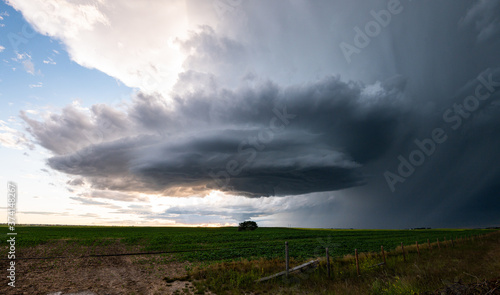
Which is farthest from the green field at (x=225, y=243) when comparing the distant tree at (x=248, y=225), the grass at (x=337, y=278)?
the distant tree at (x=248, y=225)

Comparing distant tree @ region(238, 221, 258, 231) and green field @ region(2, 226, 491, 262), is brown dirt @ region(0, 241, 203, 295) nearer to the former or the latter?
green field @ region(2, 226, 491, 262)

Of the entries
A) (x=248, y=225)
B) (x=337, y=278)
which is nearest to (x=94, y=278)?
(x=337, y=278)

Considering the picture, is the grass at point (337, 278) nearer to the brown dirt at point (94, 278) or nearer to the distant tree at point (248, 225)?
the brown dirt at point (94, 278)

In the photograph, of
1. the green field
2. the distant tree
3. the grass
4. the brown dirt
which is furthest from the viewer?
the distant tree

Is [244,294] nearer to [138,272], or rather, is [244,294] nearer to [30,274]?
[138,272]

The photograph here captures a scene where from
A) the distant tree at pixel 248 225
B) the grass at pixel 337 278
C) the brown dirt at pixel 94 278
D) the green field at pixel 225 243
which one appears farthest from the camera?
A: the distant tree at pixel 248 225

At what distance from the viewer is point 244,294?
1248 cm

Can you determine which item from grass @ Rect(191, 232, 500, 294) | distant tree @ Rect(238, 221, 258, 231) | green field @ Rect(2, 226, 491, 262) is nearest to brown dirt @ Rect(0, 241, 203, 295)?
grass @ Rect(191, 232, 500, 294)

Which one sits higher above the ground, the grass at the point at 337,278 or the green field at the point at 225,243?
the grass at the point at 337,278

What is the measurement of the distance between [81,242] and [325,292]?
4413 centimetres

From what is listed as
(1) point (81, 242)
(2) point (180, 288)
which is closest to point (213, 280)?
(2) point (180, 288)

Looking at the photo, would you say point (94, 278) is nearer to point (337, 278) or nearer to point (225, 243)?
point (337, 278)

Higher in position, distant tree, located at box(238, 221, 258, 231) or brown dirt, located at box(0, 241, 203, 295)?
distant tree, located at box(238, 221, 258, 231)

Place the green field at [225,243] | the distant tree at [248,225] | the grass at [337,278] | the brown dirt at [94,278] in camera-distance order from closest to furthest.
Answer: the grass at [337,278], the brown dirt at [94,278], the green field at [225,243], the distant tree at [248,225]
